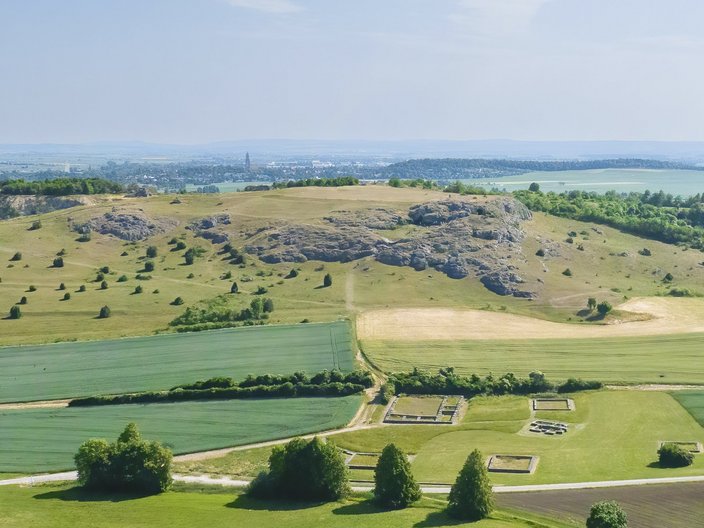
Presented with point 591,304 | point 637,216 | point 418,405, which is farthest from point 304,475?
point 637,216

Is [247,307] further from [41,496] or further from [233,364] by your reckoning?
[41,496]

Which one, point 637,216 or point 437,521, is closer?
point 437,521

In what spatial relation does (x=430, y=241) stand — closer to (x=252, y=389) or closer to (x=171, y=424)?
(x=252, y=389)

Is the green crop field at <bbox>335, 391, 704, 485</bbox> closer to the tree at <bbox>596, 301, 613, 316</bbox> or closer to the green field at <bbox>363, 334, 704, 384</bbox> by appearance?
the green field at <bbox>363, 334, 704, 384</bbox>

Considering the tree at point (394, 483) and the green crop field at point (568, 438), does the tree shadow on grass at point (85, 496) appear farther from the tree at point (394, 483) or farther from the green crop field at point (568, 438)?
the green crop field at point (568, 438)

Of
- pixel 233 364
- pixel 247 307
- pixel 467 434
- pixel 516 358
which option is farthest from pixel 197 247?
pixel 467 434

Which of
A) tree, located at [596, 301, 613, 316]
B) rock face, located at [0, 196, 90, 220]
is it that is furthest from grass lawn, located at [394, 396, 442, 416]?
rock face, located at [0, 196, 90, 220]

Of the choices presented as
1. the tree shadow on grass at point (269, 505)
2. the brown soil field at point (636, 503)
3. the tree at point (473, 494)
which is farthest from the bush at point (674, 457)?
the tree shadow on grass at point (269, 505)
